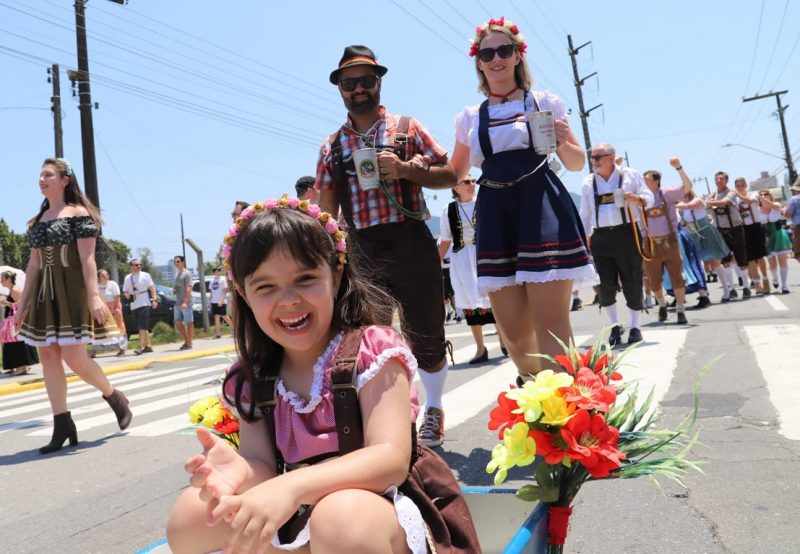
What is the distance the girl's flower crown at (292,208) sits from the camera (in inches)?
86.7

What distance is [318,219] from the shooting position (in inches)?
87.0

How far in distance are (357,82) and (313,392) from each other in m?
2.36

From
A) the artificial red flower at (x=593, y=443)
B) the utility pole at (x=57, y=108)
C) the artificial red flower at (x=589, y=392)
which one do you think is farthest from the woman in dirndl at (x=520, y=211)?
the utility pole at (x=57, y=108)

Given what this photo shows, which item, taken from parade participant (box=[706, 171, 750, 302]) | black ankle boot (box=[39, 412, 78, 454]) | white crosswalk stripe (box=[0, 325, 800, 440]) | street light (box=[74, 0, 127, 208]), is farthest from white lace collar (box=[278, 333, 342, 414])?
street light (box=[74, 0, 127, 208])

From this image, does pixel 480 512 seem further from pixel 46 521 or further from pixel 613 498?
pixel 46 521

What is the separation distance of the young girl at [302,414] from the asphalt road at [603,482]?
0.72m

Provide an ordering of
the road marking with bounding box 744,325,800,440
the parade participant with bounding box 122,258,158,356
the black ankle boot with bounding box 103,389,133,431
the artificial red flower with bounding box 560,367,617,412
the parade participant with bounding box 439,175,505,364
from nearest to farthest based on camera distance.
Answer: the artificial red flower with bounding box 560,367,617,412 → the road marking with bounding box 744,325,800,440 → the black ankle boot with bounding box 103,389,133,431 → the parade participant with bounding box 439,175,505,364 → the parade participant with bounding box 122,258,158,356

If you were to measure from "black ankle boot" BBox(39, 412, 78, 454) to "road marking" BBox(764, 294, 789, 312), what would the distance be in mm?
8661

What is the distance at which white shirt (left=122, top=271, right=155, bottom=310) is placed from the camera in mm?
14844

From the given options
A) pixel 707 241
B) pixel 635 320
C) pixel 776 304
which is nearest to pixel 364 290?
pixel 635 320

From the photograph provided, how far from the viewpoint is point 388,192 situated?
4012 mm

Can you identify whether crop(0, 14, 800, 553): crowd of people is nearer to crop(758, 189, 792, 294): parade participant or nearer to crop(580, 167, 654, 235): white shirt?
crop(580, 167, 654, 235): white shirt

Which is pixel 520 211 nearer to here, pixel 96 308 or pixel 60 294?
pixel 96 308

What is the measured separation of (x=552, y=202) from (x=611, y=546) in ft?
5.53
